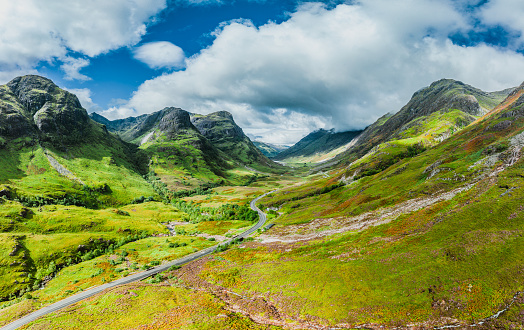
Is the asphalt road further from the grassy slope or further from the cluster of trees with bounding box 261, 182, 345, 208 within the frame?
the cluster of trees with bounding box 261, 182, 345, 208

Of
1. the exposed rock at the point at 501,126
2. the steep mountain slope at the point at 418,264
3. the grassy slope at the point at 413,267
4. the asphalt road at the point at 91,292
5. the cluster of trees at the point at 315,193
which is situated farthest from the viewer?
the cluster of trees at the point at 315,193

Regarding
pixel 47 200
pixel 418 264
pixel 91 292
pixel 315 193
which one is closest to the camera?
pixel 418 264

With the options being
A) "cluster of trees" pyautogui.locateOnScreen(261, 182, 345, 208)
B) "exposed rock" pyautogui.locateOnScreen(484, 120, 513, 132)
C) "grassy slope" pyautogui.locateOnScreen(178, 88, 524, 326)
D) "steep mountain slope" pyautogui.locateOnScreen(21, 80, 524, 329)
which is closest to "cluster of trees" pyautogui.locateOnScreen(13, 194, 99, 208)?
"steep mountain slope" pyautogui.locateOnScreen(21, 80, 524, 329)

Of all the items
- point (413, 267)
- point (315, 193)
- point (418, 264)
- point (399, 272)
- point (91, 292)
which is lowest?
Answer: point (91, 292)

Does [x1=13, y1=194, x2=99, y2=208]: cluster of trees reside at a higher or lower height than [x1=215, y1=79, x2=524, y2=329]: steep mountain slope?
higher

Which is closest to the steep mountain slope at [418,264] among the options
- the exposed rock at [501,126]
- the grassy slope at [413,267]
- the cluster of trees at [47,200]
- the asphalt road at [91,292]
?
the grassy slope at [413,267]

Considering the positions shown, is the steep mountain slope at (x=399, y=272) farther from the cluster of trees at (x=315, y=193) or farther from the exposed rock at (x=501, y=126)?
the cluster of trees at (x=315, y=193)

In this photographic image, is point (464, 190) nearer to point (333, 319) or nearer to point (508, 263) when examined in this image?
point (508, 263)

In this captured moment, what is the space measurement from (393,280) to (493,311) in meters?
12.9

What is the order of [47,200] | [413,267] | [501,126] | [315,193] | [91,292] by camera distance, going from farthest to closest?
[315,193] < [47,200] < [501,126] < [91,292] < [413,267]

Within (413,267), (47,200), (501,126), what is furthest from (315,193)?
(47,200)

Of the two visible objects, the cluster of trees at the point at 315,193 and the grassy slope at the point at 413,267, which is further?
the cluster of trees at the point at 315,193

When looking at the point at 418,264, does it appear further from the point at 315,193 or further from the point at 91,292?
the point at 315,193

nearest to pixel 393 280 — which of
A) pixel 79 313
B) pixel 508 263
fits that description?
pixel 508 263
